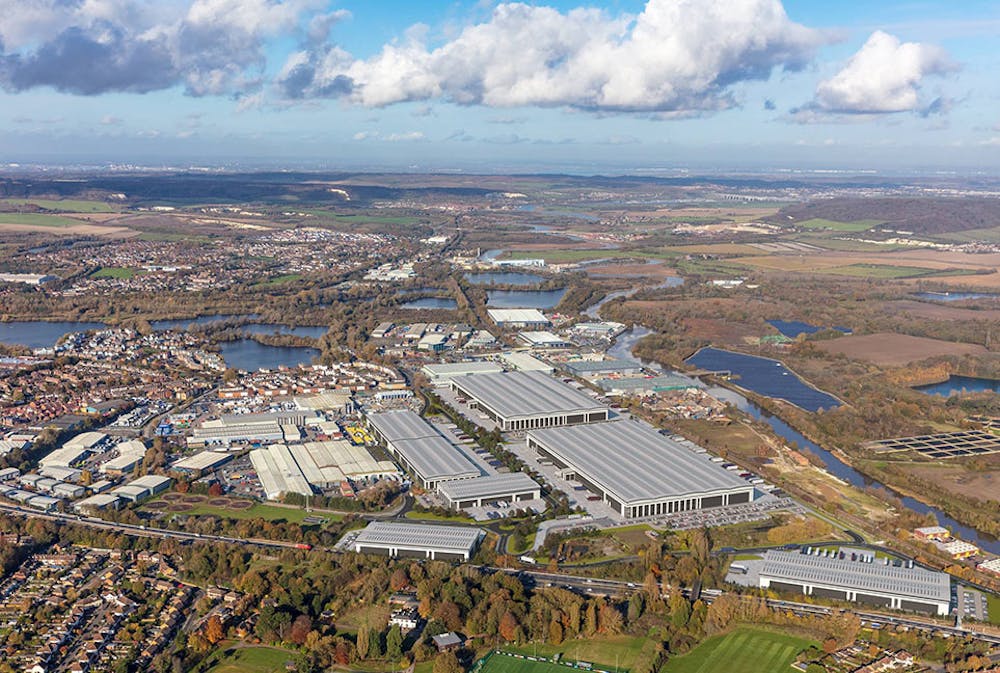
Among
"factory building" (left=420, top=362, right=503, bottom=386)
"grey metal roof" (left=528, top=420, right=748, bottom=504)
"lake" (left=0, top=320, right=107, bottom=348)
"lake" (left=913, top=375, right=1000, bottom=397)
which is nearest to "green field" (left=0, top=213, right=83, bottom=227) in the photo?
"lake" (left=0, top=320, right=107, bottom=348)

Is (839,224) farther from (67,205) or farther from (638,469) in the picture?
(67,205)

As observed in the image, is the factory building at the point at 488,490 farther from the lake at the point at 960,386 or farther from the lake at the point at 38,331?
the lake at the point at 38,331

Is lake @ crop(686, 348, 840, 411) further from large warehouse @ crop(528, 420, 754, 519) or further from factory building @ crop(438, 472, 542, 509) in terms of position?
factory building @ crop(438, 472, 542, 509)

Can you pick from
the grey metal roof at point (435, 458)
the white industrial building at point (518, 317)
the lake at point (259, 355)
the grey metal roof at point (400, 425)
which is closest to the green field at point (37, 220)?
the lake at point (259, 355)

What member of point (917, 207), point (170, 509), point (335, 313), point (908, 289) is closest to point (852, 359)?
point (908, 289)

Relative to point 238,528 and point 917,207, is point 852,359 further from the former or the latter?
point 917,207

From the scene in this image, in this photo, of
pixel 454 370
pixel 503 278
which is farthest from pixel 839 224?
pixel 454 370
